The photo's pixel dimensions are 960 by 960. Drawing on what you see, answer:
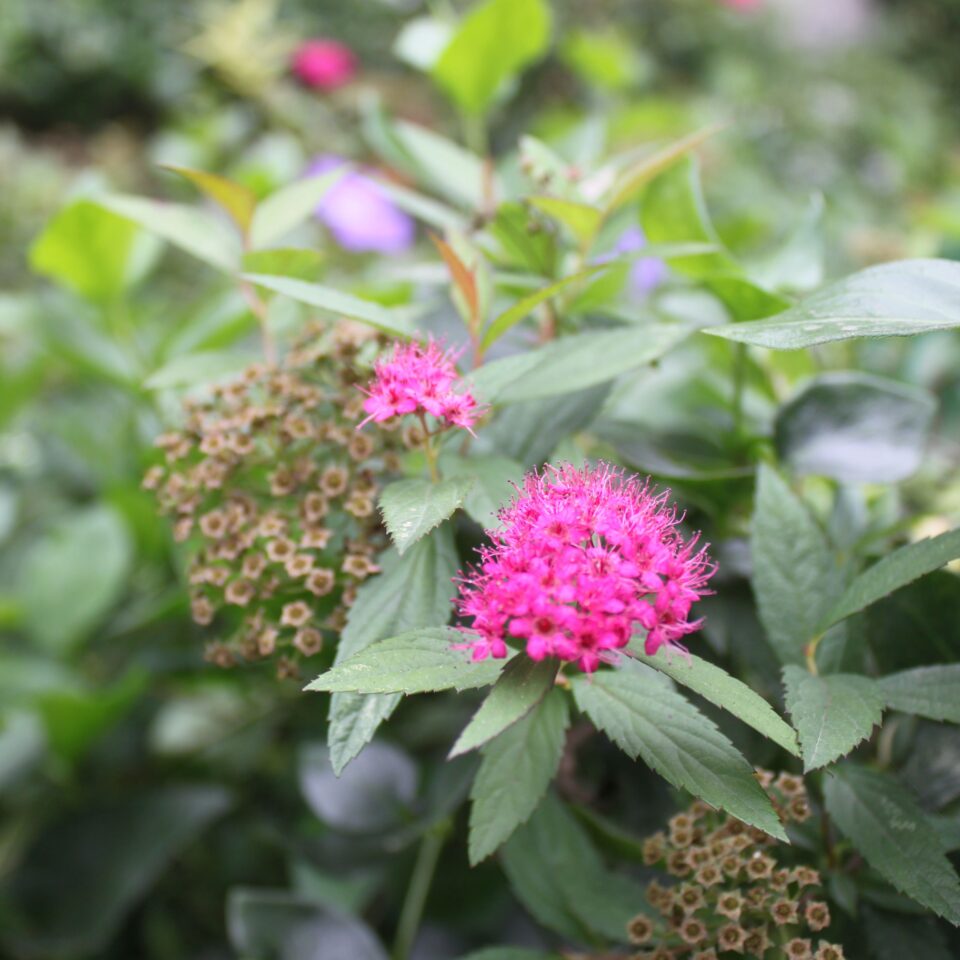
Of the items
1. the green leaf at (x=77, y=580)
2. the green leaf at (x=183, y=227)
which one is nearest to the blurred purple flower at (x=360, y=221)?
the green leaf at (x=77, y=580)

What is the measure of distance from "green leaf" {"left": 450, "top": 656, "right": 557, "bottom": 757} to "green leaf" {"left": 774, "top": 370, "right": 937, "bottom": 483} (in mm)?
355

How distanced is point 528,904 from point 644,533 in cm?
27

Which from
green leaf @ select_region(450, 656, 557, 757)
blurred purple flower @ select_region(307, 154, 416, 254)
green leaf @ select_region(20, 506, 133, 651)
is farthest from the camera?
blurred purple flower @ select_region(307, 154, 416, 254)

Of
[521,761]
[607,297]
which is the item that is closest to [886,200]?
[607,297]

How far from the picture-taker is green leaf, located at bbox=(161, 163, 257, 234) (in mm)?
673

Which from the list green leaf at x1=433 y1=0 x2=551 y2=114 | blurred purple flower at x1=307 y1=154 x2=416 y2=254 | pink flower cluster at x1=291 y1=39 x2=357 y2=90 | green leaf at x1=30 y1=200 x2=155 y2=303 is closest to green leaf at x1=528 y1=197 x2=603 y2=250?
green leaf at x1=433 y1=0 x2=551 y2=114

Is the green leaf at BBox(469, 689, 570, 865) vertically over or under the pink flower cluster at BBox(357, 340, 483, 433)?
under

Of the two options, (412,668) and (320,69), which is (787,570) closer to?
(412,668)

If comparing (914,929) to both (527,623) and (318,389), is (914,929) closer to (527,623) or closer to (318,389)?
(527,623)

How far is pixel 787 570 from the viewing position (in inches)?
22.4

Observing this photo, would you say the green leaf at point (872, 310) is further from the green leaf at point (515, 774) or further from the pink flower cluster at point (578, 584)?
the green leaf at point (515, 774)

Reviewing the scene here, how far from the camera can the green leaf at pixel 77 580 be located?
3.23 ft

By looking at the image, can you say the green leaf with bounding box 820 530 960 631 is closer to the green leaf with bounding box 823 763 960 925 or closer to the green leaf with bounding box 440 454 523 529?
the green leaf with bounding box 823 763 960 925

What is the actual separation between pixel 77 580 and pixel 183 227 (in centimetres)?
45
